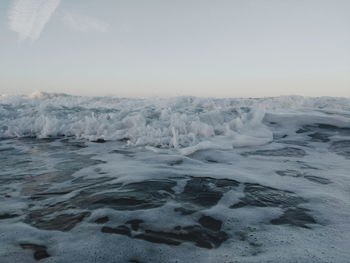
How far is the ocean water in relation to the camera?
7.05 feet

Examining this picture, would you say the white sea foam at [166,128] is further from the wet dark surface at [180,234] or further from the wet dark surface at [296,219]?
the wet dark surface at [180,234]

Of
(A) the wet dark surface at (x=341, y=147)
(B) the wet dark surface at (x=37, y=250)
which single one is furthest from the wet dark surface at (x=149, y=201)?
(A) the wet dark surface at (x=341, y=147)

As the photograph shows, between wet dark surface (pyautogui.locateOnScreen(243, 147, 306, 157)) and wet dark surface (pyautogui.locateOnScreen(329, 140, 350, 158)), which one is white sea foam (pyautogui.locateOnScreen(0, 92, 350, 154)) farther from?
wet dark surface (pyautogui.locateOnScreen(329, 140, 350, 158))

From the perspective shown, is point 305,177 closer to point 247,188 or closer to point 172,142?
point 247,188

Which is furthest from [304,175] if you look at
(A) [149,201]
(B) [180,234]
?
(B) [180,234]

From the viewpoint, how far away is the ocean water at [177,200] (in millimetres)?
2148

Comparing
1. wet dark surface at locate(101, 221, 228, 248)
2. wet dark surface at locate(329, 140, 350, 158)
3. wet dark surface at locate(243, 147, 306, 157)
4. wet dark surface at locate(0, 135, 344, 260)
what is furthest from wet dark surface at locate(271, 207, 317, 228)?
wet dark surface at locate(329, 140, 350, 158)

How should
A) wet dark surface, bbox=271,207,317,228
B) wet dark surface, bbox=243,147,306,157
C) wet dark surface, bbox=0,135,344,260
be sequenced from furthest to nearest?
wet dark surface, bbox=243,147,306,157, wet dark surface, bbox=271,207,317,228, wet dark surface, bbox=0,135,344,260

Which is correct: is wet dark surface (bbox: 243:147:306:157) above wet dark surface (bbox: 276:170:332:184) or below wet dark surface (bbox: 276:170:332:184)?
below

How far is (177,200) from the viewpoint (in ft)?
10.1

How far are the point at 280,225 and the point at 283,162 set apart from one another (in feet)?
8.25

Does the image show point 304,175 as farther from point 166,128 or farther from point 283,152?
point 166,128

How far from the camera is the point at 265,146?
6.29 m

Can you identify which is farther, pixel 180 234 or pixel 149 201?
pixel 149 201
